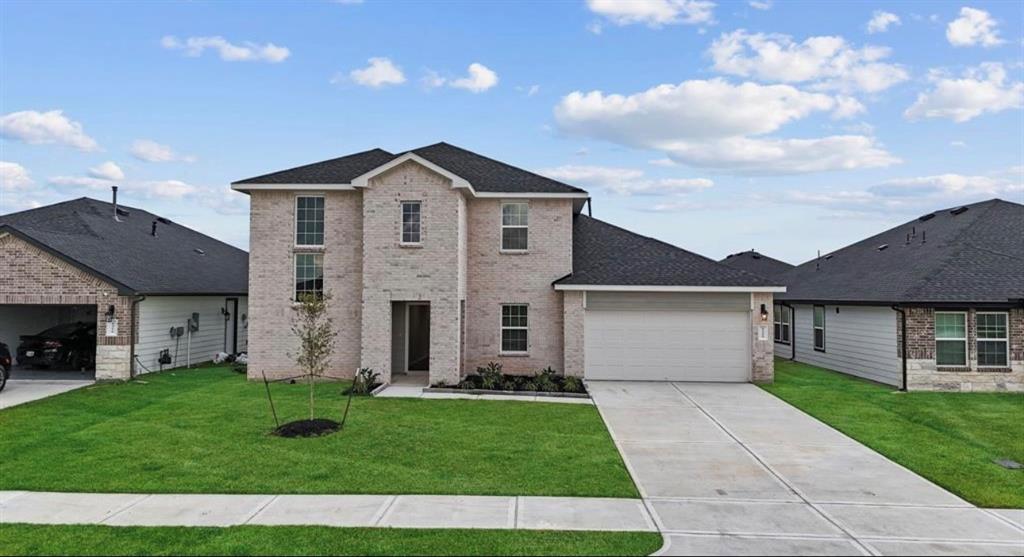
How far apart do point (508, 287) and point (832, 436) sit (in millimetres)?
9683

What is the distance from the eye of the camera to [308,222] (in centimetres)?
1736

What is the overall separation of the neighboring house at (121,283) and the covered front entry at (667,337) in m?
13.2

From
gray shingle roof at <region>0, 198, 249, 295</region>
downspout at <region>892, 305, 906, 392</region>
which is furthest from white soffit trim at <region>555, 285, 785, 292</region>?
gray shingle roof at <region>0, 198, 249, 295</region>

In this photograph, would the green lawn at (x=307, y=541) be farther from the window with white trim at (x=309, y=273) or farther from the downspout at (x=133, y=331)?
the downspout at (x=133, y=331)

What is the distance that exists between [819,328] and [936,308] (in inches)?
224

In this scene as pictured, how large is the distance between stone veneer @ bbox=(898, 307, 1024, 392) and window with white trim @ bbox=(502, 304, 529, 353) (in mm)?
10720

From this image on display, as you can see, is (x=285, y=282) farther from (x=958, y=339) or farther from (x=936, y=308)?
(x=958, y=339)

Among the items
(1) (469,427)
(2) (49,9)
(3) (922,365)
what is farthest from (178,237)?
(3) (922,365)

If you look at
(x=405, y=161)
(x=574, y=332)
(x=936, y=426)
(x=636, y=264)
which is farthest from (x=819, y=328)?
(x=405, y=161)

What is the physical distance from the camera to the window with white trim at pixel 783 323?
24.7m

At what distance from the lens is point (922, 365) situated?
16109mm

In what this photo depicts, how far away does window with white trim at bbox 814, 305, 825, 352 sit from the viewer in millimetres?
21391

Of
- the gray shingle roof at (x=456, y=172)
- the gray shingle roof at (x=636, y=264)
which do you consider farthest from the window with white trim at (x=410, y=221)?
the gray shingle roof at (x=636, y=264)

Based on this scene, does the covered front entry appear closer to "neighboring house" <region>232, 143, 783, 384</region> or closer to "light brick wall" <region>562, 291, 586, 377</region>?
"neighboring house" <region>232, 143, 783, 384</region>
